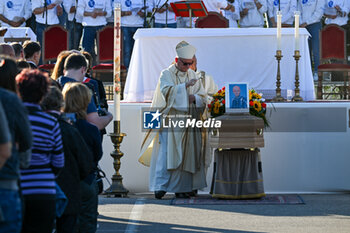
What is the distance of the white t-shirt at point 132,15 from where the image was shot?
48.9 feet

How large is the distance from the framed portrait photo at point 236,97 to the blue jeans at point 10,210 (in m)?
6.43

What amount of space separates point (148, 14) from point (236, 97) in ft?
17.1

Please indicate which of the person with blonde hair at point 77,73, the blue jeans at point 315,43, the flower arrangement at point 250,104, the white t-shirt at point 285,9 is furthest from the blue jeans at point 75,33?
the person with blonde hair at point 77,73

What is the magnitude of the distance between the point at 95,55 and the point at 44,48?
1.06 meters

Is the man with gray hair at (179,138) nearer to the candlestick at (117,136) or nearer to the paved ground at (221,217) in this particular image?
the paved ground at (221,217)

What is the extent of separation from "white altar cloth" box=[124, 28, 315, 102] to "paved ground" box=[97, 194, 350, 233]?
1937mm

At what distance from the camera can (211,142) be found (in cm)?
1049

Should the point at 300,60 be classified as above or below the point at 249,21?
below

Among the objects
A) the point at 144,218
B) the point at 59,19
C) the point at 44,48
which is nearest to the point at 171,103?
the point at 144,218

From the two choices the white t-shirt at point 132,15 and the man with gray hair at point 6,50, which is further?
the white t-shirt at point 132,15

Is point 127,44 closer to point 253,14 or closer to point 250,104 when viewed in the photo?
point 253,14

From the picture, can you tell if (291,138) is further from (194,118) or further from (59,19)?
(59,19)

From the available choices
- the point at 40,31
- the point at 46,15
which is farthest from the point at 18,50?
the point at 46,15

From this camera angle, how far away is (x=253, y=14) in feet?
50.0
